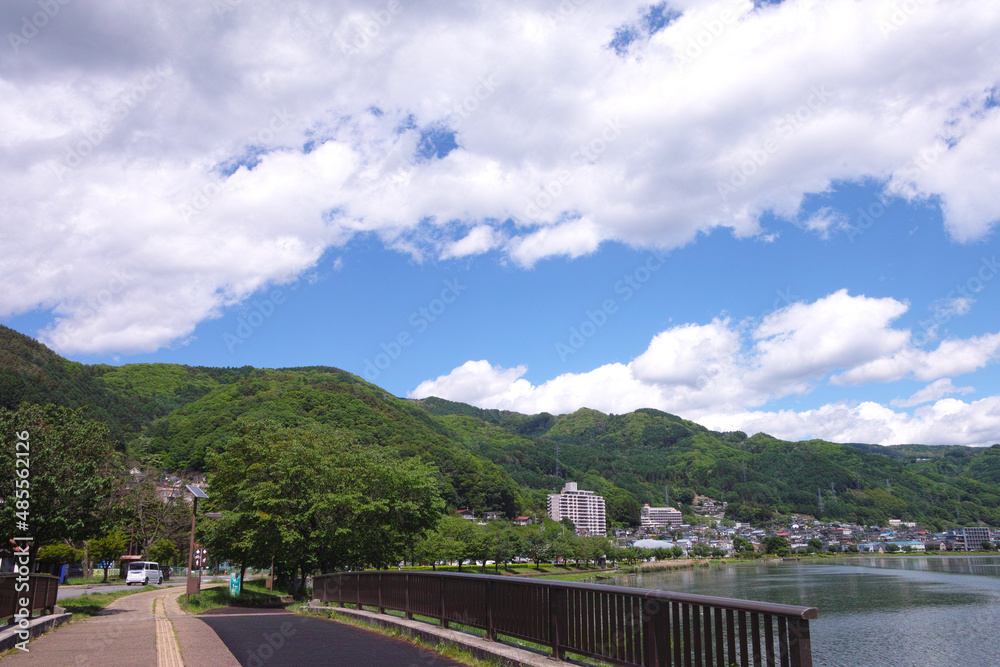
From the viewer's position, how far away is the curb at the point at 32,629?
Answer: 8.75 meters

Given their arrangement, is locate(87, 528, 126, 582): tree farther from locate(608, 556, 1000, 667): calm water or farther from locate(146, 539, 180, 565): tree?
locate(608, 556, 1000, 667): calm water

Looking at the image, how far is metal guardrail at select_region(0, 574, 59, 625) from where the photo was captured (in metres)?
10.2

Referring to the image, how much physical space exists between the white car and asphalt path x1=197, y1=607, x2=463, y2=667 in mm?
31629

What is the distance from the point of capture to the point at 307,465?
25203 millimetres

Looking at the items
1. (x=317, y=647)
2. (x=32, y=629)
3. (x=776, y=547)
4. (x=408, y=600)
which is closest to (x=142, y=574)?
(x=32, y=629)

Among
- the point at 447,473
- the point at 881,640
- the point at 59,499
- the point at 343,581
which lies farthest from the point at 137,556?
the point at 447,473

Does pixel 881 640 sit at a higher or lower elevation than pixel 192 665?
lower

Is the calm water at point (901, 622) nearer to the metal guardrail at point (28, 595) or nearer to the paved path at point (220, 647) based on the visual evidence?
the paved path at point (220, 647)

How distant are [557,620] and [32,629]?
9.26 m

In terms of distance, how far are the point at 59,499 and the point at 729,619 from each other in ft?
62.9

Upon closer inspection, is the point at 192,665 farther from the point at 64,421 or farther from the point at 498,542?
the point at 498,542

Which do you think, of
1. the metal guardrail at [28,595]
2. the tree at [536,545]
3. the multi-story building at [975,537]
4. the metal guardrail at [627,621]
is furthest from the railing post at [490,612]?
the multi-story building at [975,537]

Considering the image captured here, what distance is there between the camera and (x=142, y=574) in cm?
3797

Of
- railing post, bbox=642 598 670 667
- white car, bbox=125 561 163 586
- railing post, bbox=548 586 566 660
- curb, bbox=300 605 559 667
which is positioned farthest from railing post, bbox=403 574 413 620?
white car, bbox=125 561 163 586
